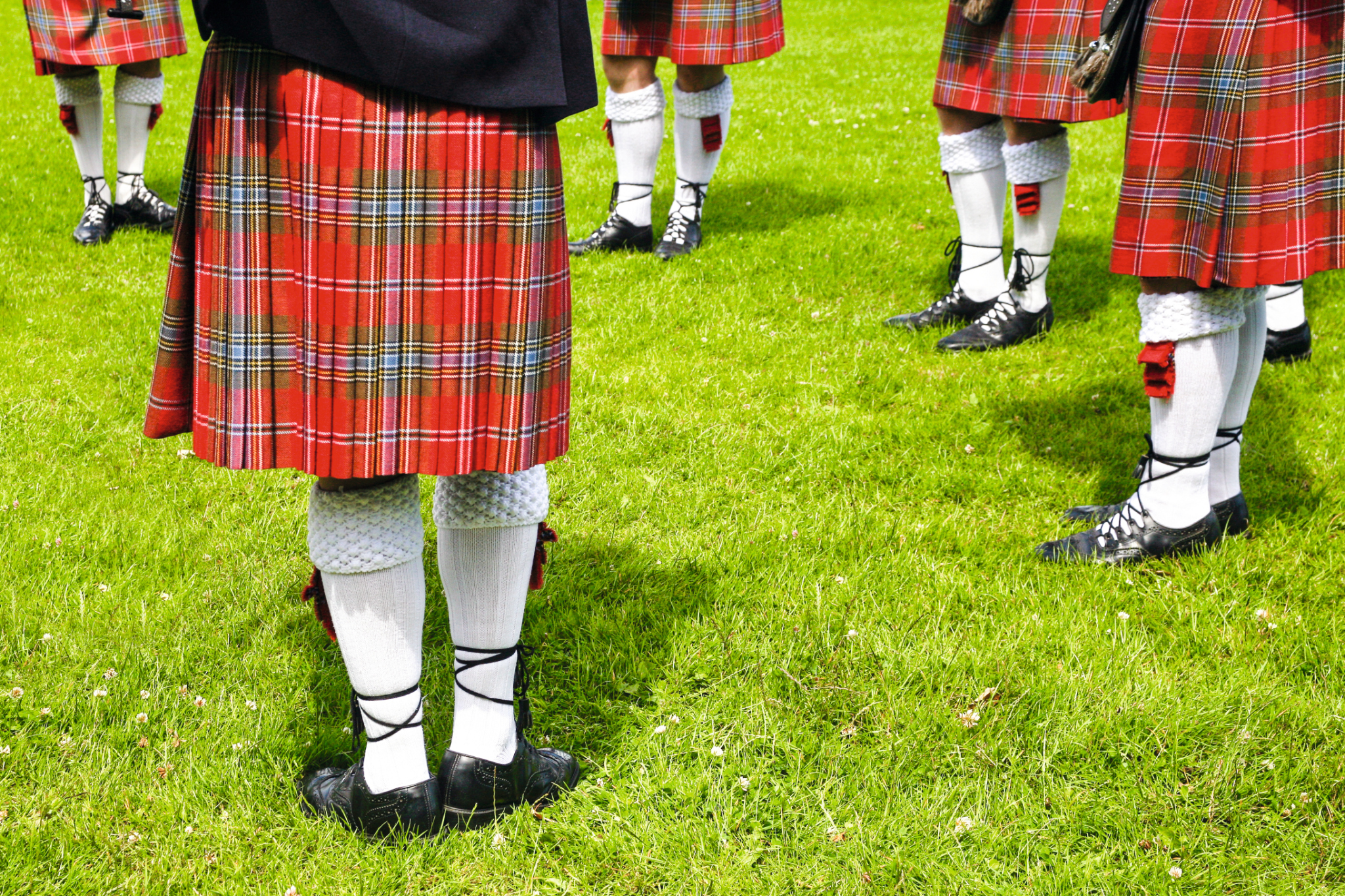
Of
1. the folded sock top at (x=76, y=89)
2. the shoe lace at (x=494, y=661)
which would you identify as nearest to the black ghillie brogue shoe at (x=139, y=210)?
the folded sock top at (x=76, y=89)

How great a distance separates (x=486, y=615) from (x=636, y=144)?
13.8 feet

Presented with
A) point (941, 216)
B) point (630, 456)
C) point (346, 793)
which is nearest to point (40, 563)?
point (346, 793)

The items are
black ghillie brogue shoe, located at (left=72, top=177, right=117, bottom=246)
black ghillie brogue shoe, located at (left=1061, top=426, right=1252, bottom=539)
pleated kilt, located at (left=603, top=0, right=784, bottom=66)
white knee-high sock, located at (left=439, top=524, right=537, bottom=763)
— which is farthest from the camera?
black ghillie brogue shoe, located at (left=72, top=177, right=117, bottom=246)

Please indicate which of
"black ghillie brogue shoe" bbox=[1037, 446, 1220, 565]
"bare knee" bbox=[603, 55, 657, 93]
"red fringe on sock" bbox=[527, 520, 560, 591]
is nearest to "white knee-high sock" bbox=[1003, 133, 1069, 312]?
"black ghillie brogue shoe" bbox=[1037, 446, 1220, 565]

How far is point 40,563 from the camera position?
2.89m

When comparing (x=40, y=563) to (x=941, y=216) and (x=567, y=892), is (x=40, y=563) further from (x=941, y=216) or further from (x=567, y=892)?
(x=941, y=216)

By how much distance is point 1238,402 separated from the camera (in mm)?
2965

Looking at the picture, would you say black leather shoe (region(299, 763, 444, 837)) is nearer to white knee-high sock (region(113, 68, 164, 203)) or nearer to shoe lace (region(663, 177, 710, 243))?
shoe lace (region(663, 177, 710, 243))

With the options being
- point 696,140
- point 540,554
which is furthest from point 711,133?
point 540,554

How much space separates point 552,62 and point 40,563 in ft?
6.77

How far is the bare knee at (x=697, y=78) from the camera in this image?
5812 millimetres

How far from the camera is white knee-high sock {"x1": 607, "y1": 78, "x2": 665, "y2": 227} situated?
227 inches

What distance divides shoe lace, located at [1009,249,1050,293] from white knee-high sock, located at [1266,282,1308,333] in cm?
81

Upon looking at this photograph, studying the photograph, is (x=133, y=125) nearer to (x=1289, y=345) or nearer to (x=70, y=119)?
(x=70, y=119)
